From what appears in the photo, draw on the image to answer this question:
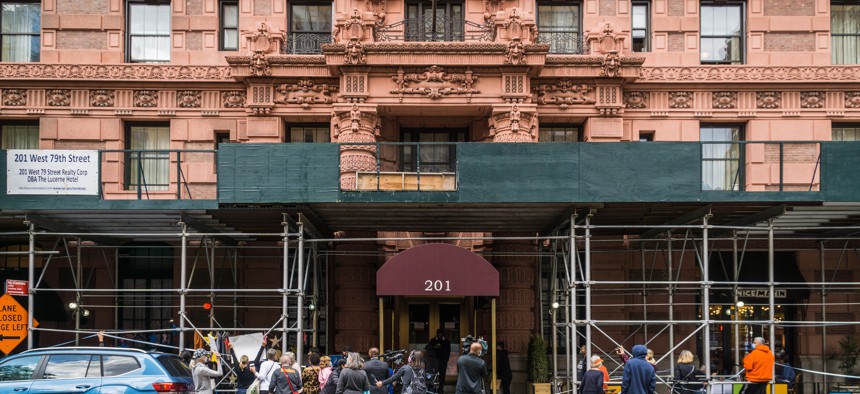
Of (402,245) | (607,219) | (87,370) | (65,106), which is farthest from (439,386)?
(65,106)

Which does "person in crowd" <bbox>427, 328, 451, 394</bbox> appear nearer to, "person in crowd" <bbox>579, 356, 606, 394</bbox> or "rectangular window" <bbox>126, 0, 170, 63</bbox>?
"person in crowd" <bbox>579, 356, 606, 394</bbox>

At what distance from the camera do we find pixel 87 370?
52.7 ft

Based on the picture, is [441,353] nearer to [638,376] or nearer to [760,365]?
[760,365]

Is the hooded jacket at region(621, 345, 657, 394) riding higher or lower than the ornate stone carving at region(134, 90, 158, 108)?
lower

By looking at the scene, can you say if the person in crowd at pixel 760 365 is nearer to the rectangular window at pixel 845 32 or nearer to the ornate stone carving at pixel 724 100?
the ornate stone carving at pixel 724 100

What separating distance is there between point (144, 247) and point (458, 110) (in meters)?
9.51

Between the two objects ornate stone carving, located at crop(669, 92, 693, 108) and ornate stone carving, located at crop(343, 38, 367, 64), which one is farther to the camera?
ornate stone carving, located at crop(669, 92, 693, 108)

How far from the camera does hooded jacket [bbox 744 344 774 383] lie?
17891 millimetres

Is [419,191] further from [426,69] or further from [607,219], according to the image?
[426,69]

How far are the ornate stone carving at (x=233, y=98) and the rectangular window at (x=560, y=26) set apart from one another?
8.62 meters

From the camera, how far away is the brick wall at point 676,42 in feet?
86.5

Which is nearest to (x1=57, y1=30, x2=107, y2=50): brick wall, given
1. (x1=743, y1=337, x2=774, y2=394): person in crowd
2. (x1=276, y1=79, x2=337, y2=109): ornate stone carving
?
(x1=276, y1=79, x2=337, y2=109): ornate stone carving

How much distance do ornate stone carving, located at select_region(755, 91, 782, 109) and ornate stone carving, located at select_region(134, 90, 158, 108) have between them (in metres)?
17.0

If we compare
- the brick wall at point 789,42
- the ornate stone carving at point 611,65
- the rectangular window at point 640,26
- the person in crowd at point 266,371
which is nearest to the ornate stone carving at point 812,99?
the brick wall at point 789,42
